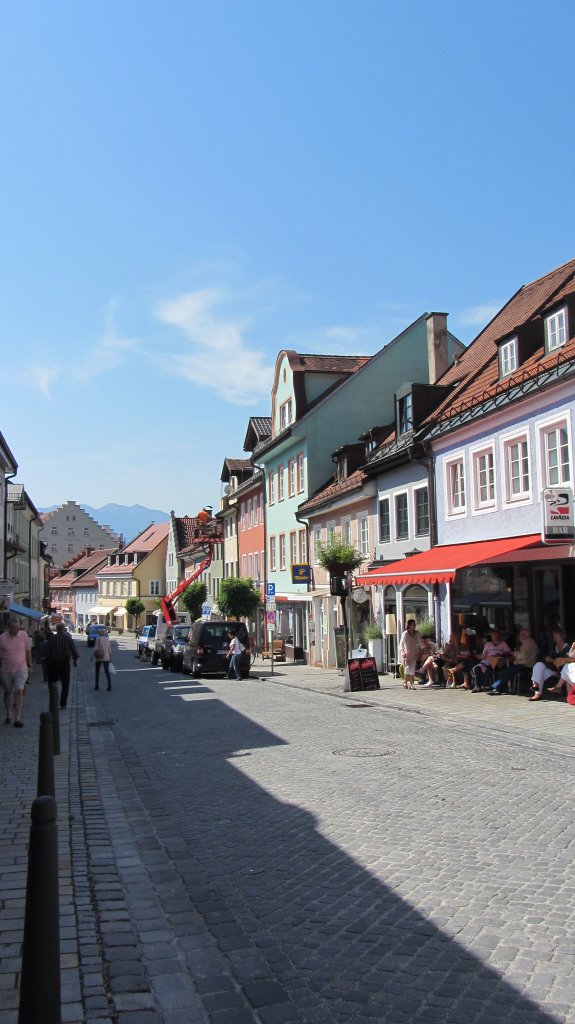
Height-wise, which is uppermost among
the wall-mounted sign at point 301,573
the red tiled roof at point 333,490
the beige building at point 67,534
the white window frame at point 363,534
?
the beige building at point 67,534

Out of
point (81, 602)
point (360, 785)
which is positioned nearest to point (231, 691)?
point (360, 785)

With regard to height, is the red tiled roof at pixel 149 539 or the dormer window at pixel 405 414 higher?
the red tiled roof at pixel 149 539

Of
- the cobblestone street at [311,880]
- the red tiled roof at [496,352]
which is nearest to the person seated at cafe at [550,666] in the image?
the cobblestone street at [311,880]

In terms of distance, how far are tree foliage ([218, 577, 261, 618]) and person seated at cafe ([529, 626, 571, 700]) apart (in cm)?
2511

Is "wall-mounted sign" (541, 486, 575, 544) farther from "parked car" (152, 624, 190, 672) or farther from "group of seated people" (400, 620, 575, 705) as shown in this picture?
"parked car" (152, 624, 190, 672)

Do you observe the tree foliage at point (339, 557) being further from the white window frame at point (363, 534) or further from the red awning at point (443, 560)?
the red awning at point (443, 560)

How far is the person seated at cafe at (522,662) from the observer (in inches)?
722

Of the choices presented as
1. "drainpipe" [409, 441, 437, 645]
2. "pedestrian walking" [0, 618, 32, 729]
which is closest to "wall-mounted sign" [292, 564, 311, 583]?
"drainpipe" [409, 441, 437, 645]

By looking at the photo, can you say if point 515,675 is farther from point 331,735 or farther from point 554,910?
point 554,910

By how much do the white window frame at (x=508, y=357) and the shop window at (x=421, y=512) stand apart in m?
4.32

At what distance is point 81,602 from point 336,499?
93488 mm

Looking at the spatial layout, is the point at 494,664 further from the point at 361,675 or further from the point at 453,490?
the point at 453,490

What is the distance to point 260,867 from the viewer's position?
675 cm

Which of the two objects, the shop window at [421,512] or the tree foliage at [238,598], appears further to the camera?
the tree foliage at [238,598]
